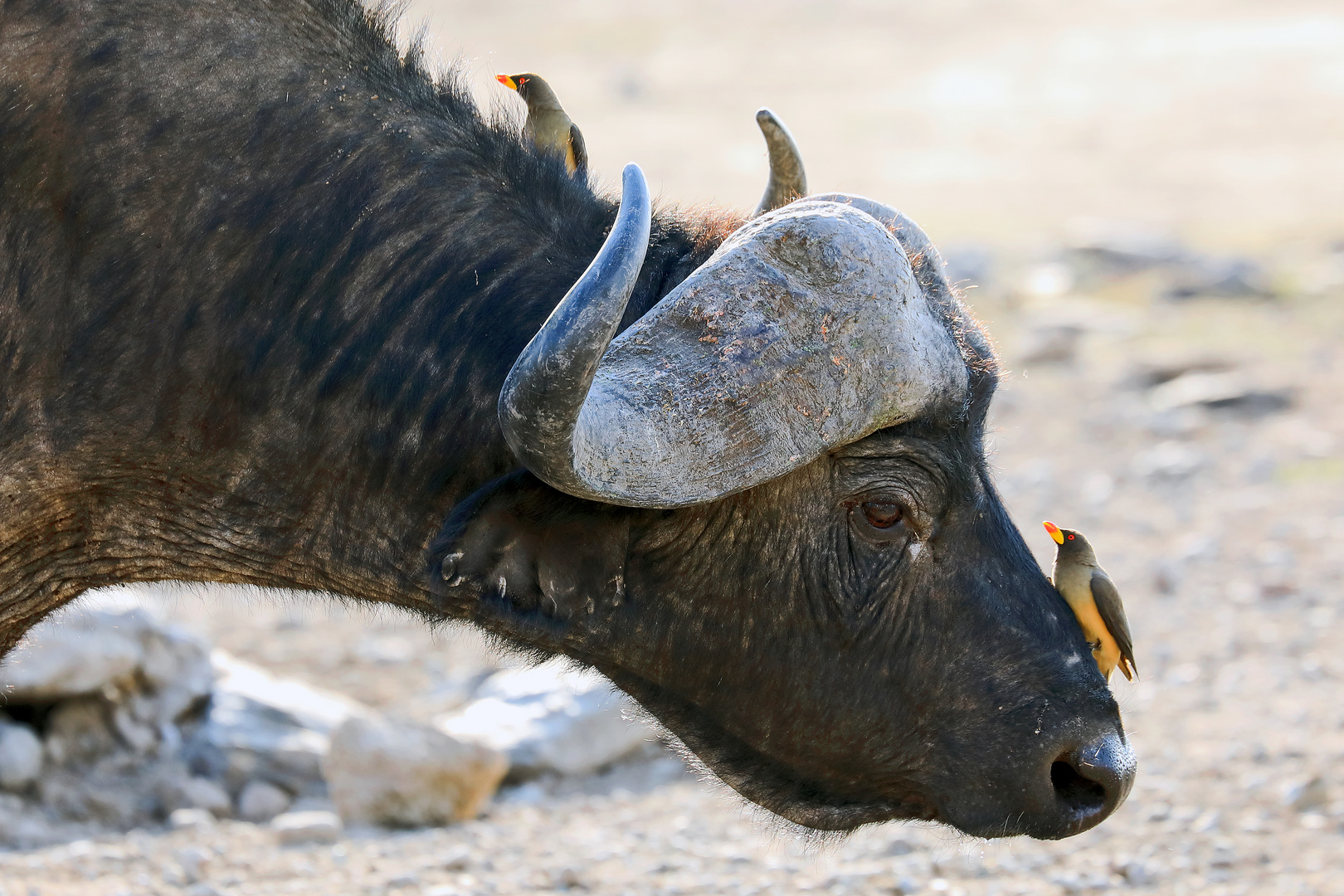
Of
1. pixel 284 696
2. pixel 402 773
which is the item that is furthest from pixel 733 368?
pixel 284 696

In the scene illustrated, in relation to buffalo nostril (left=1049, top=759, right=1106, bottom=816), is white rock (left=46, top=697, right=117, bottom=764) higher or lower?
lower

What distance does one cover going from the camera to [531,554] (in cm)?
352

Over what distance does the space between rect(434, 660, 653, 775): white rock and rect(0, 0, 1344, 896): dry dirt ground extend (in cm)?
11

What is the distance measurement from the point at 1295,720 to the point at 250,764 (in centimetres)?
445

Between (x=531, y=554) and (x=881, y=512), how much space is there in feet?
2.81

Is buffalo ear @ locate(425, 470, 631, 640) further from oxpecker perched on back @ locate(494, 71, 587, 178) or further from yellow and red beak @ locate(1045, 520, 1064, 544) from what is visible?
yellow and red beak @ locate(1045, 520, 1064, 544)

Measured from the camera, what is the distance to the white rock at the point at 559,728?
6.30 metres

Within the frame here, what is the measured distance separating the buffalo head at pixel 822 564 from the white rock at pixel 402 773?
6.71 feet

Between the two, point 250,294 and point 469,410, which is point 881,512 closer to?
point 469,410

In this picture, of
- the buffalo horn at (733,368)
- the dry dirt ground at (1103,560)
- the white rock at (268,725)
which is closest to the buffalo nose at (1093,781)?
the dry dirt ground at (1103,560)

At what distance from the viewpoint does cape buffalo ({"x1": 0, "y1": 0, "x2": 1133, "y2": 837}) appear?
3.40 meters

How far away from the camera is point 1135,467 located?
11.3m

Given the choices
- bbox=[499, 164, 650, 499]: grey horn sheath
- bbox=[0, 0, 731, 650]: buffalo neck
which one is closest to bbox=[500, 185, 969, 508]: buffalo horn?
bbox=[499, 164, 650, 499]: grey horn sheath

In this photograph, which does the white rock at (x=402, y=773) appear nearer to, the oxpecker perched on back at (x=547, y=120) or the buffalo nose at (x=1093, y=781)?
the oxpecker perched on back at (x=547, y=120)
